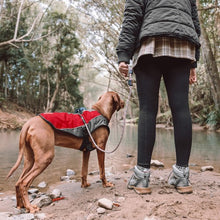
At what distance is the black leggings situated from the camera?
1904 mm

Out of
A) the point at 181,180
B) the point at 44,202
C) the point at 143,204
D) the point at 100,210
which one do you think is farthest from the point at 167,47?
the point at 44,202

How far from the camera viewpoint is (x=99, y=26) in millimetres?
10953

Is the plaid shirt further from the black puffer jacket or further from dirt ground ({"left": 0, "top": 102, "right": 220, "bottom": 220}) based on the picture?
dirt ground ({"left": 0, "top": 102, "right": 220, "bottom": 220})

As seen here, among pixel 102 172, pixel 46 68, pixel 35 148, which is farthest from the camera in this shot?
pixel 46 68

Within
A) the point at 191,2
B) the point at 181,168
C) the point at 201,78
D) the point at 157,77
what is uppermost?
the point at 201,78

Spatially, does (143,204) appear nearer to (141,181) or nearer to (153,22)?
(141,181)

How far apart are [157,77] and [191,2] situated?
900mm

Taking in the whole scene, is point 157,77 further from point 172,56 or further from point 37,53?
point 37,53

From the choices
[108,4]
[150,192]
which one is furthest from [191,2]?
[108,4]

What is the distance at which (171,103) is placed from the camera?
196 centimetres

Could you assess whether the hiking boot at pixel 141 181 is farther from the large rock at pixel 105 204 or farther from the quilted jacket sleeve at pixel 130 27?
the quilted jacket sleeve at pixel 130 27

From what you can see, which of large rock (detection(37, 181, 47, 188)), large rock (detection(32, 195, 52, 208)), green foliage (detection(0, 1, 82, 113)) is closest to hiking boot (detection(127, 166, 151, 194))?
large rock (detection(32, 195, 52, 208))

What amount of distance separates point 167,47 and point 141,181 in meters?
1.22

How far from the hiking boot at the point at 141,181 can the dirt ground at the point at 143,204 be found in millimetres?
53
